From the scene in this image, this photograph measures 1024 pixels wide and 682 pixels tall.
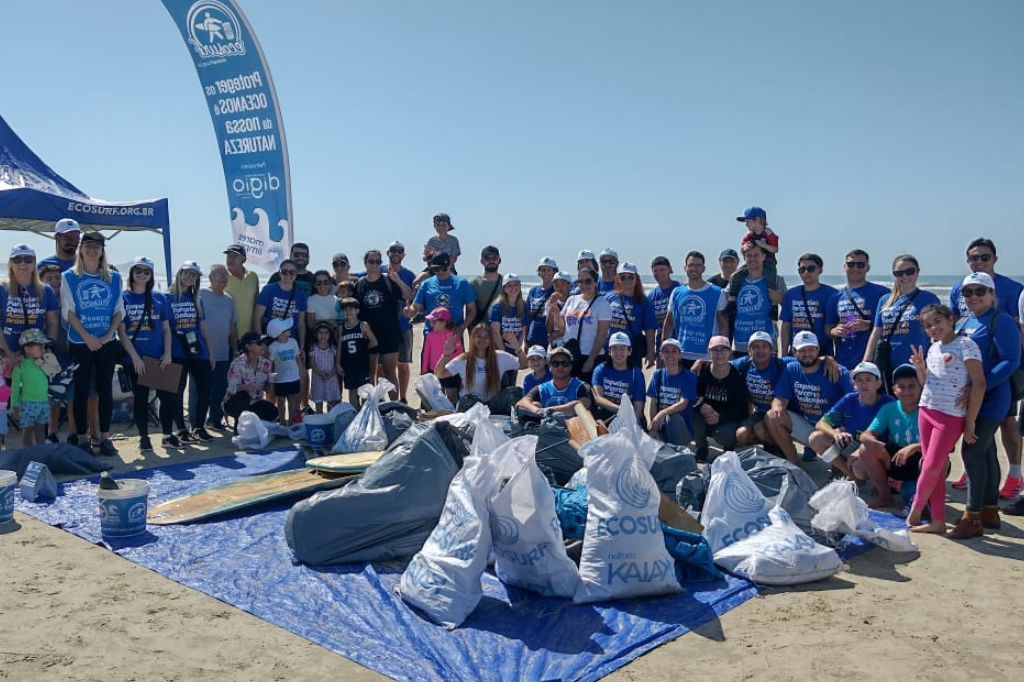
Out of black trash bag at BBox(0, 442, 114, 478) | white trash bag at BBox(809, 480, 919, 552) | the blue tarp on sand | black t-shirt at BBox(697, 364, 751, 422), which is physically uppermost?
black t-shirt at BBox(697, 364, 751, 422)

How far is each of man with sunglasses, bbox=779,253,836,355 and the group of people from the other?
0.06 ft

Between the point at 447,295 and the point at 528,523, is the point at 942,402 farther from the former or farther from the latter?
the point at 447,295

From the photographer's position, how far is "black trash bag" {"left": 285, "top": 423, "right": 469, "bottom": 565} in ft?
13.5

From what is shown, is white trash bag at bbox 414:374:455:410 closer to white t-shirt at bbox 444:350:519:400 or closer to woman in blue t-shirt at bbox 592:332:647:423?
white t-shirt at bbox 444:350:519:400

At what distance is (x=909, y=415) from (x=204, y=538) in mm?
4514

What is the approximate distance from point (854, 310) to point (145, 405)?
602 cm

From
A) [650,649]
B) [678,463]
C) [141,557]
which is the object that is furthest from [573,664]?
[141,557]

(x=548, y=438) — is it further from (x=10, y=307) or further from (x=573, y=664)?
(x=10, y=307)

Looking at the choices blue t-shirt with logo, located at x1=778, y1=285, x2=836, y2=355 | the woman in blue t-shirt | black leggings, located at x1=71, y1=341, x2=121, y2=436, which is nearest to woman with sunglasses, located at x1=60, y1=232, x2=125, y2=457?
black leggings, located at x1=71, y1=341, x2=121, y2=436

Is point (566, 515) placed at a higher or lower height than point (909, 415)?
lower

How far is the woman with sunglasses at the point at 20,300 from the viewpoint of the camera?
614 centimetres

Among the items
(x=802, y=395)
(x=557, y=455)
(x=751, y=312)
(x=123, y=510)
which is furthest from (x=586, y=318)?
(x=123, y=510)

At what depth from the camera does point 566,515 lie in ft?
13.2

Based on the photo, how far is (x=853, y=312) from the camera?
6.22 metres
